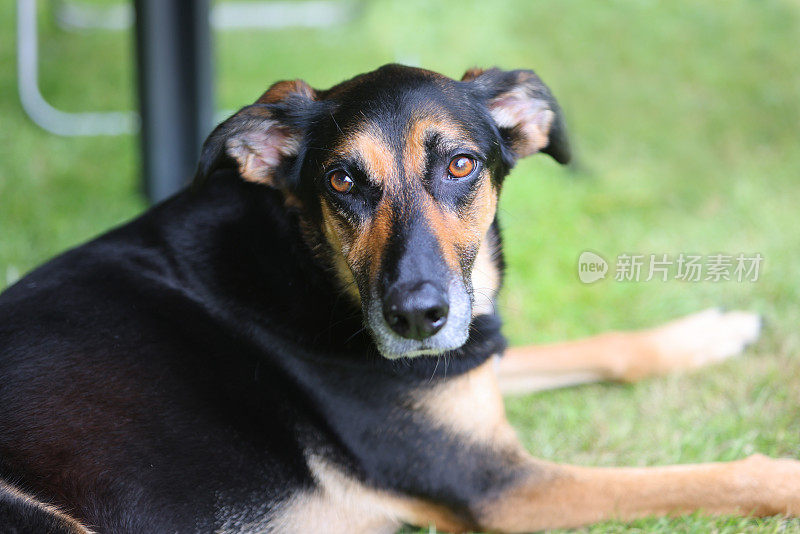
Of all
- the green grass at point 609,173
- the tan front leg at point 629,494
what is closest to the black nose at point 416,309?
the tan front leg at point 629,494

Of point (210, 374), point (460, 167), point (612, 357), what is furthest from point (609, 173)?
point (210, 374)

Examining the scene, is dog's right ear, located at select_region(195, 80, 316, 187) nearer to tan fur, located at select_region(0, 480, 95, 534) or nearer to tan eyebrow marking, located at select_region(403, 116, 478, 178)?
tan eyebrow marking, located at select_region(403, 116, 478, 178)

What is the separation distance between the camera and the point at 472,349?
9.96 feet

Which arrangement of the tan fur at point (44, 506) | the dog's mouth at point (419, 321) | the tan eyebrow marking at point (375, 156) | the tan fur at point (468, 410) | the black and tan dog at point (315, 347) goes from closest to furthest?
the tan fur at point (44, 506) < the dog's mouth at point (419, 321) < the black and tan dog at point (315, 347) < the tan eyebrow marking at point (375, 156) < the tan fur at point (468, 410)

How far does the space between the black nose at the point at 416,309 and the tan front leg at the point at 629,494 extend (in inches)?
30.5

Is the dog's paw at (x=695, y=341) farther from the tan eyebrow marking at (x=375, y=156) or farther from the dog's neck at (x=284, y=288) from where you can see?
the tan eyebrow marking at (x=375, y=156)

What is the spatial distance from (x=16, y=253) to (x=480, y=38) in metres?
5.32

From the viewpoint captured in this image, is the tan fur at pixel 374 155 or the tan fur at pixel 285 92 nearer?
the tan fur at pixel 374 155

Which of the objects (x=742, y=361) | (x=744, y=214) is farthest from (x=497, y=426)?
(x=744, y=214)

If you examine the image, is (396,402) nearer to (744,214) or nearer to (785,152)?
(744,214)

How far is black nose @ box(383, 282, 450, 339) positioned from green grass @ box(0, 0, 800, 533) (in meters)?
1.12

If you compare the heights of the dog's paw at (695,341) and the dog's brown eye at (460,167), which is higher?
the dog's brown eye at (460,167)

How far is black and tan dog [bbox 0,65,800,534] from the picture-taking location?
8.64 feet

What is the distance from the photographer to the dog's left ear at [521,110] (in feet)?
10.4
